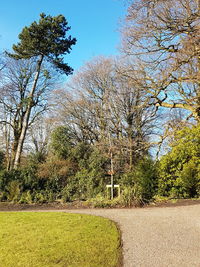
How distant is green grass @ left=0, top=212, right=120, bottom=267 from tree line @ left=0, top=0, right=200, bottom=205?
11.5 feet

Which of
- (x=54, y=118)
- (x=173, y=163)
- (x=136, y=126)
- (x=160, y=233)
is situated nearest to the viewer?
(x=160, y=233)

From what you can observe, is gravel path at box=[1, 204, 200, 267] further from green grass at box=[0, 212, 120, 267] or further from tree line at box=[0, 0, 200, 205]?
tree line at box=[0, 0, 200, 205]

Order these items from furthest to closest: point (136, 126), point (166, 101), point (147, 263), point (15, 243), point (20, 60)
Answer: point (20, 60)
point (136, 126)
point (166, 101)
point (15, 243)
point (147, 263)

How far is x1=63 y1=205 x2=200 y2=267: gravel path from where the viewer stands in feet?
10.0

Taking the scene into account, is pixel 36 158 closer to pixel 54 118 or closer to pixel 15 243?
pixel 54 118

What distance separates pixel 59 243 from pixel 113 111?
1201cm

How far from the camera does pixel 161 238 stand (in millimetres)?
3992

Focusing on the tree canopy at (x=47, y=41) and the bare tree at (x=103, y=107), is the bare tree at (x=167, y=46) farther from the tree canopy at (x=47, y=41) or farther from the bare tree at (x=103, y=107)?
the tree canopy at (x=47, y=41)

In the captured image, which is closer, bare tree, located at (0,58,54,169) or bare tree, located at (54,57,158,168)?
bare tree, located at (54,57,158,168)

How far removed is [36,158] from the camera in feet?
40.6

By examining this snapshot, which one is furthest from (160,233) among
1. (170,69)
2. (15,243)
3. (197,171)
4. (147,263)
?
(170,69)

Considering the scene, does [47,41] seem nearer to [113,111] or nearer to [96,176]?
[113,111]

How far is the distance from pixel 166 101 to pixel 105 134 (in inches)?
199

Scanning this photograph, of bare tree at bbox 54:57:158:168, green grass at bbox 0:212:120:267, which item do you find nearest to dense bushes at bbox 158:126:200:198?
green grass at bbox 0:212:120:267
